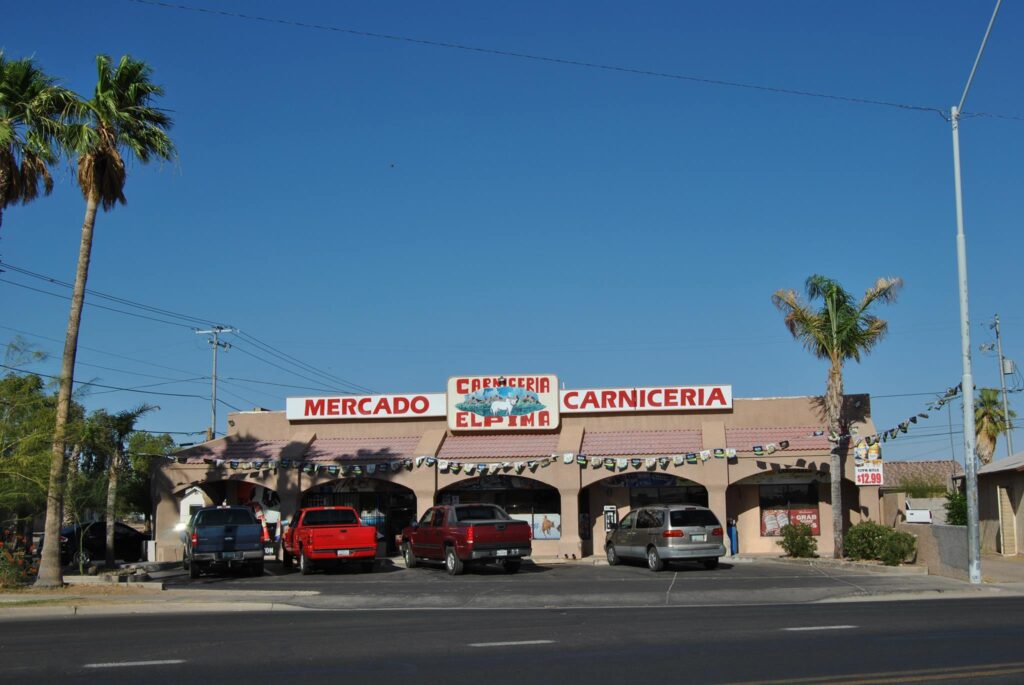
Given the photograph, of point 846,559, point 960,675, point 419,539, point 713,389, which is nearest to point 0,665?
point 960,675

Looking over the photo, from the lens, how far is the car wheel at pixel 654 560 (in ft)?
85.7

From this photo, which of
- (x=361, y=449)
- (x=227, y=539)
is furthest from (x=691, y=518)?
(x=361, y=449)

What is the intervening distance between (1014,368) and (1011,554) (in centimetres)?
1737

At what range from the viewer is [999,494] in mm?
33531

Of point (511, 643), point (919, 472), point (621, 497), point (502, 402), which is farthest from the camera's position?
point (919, 472)

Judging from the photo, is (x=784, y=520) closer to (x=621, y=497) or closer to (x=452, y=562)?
(x=621, y=497)

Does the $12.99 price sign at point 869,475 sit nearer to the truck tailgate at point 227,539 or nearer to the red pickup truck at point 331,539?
the red pickup truck at point 331,539

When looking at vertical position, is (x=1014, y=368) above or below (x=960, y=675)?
above

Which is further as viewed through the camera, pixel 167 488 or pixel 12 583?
pixel 167 488

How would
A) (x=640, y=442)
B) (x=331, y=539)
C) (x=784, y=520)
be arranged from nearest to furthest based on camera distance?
(x=331, y=539)
(x=784, y=520)
(x=640, y=442)

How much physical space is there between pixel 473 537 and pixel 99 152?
1296 centimetres

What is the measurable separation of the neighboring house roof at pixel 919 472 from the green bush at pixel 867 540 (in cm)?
4738

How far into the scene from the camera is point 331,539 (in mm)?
26719

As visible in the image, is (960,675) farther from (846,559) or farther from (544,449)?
(544,449)
